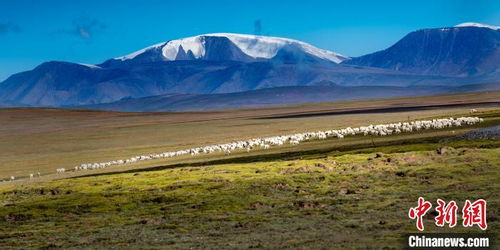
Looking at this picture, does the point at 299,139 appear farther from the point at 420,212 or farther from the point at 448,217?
the point at 448,217

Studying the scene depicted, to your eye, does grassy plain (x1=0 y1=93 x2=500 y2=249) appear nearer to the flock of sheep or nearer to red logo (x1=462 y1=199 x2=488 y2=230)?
red logo (x1=462 y1=199 x2=488 y2=230)

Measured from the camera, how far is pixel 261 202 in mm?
39594

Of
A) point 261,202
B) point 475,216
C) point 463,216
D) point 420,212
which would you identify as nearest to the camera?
point 475,216

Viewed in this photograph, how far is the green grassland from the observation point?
29.7 meters

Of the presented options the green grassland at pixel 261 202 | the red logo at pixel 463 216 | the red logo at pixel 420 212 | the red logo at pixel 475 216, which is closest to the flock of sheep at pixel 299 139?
the green grassland at pixel 261 202

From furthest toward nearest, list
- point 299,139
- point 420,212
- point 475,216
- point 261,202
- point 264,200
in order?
point 299,139
point 264,200
point 261,202
point 420,212
point 475,216

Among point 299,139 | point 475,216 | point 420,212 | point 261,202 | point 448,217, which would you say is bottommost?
point 261,202

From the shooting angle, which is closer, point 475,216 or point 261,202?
point 475,216

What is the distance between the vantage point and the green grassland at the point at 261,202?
97.4 feet

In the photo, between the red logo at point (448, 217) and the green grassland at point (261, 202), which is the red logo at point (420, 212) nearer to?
the green grassland at point (261, 202)

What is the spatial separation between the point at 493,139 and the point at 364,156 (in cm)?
1213

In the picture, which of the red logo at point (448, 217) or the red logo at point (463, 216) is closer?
the red logo at point (463, 216)

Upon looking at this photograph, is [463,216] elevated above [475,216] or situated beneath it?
situated beneath

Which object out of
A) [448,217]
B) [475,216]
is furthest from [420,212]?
[475,216]
